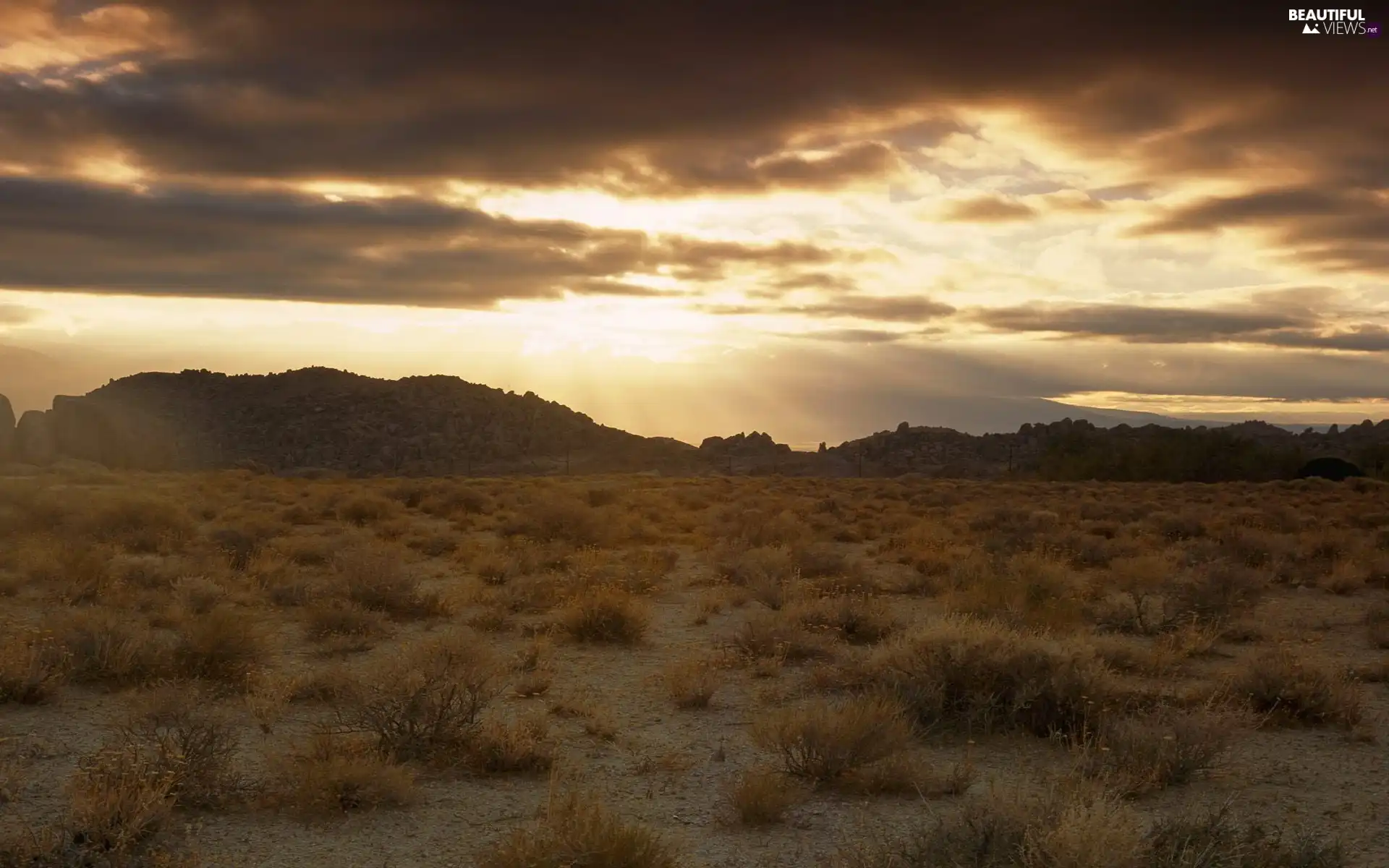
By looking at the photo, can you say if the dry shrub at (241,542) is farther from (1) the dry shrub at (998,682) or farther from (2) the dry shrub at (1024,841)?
(2) the dry shrub at (1024,841)

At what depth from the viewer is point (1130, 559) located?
19.5m

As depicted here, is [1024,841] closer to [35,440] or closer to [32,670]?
[32,670]

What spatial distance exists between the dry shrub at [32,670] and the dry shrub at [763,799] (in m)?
6.66

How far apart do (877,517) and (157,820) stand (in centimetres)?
2581

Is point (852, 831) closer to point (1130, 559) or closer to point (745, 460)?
point (1130, 559)

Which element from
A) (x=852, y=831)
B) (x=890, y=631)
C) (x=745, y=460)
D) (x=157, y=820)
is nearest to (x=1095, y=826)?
(x=852, y=831)

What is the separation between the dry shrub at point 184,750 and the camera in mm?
6898

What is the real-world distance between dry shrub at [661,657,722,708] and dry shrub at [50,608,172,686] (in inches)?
203

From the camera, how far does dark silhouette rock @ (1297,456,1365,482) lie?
67.7 m

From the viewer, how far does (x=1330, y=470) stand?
68.4 metres

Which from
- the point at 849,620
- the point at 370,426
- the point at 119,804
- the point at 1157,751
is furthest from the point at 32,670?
the point at 370,426

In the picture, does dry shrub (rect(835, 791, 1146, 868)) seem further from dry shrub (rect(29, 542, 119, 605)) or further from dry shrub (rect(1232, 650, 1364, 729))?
dry shrub (rect(29, 542, 119, 605))

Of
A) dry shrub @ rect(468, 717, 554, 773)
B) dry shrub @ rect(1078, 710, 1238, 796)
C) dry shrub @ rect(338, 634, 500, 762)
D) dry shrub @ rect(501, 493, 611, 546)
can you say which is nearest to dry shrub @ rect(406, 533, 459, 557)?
dry shrub @ rect(501, 493, 611, 546)

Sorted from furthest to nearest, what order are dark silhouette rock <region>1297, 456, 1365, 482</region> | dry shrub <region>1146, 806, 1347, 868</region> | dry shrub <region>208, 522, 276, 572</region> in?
dark silhouette rock <region>1297, 456, 1365, 482</region> → dry shrub <region>208, 522, 276, 572</region> → dry shrub <region>1146, 806, 1347, 868</region>
